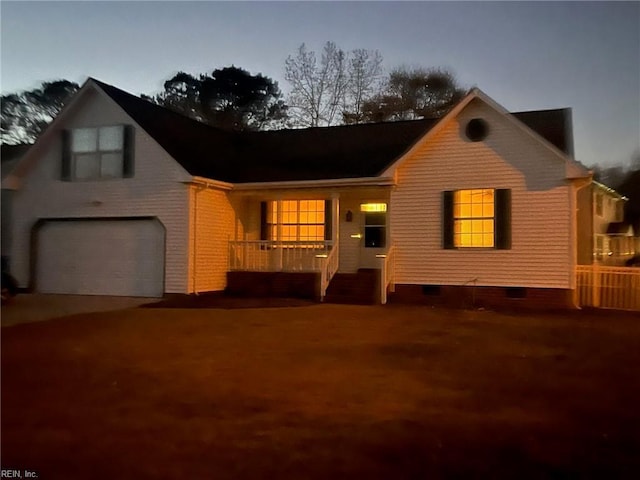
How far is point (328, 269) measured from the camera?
16188mm

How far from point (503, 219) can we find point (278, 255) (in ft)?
18.6

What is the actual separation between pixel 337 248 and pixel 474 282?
353 centimetres

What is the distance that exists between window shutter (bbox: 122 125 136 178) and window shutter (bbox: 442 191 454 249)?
7412mm

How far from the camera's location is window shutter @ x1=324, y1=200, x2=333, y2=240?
1753cm

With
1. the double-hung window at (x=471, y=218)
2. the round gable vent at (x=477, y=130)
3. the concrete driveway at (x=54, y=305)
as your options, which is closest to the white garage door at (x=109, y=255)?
the concrete driveway at (x=54, y=305)

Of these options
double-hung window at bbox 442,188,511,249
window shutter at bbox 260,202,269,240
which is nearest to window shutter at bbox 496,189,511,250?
double-hung window at bbox 442,188,511,249

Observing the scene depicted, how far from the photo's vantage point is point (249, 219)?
18641 mm

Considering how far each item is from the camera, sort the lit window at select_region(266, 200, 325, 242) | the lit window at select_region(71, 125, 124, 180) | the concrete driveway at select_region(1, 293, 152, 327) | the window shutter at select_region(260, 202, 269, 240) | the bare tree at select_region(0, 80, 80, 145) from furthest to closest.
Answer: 1. the window shutter at select_region(260, 202, 269, 240)
2. the lit window at select_region(266, 200, 325, 242)
3. the lit window at select_region(71, 125, 124, 180)
4. the concrete driveway at select_region(1, 293, 152, 327)
5. the bare tree at select_region(0, 80, 80, 145)

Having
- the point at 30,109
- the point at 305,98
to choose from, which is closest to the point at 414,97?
the point at 305,98

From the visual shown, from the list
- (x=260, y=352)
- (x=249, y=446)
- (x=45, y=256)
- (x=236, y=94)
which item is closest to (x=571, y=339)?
(x=260, y=352)

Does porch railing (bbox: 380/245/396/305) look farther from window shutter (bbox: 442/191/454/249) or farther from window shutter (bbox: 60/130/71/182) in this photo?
window shutter (bbox: 60/130/71/182)

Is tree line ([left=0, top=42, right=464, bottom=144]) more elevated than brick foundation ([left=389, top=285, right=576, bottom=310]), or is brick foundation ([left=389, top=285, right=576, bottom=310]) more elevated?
tree line ([left=0, top=42, right=464, bottom=144])

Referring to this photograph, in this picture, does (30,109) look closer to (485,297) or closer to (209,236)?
(209,236)

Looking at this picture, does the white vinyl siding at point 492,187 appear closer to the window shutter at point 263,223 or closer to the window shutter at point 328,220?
the window shutter at point 328,220
